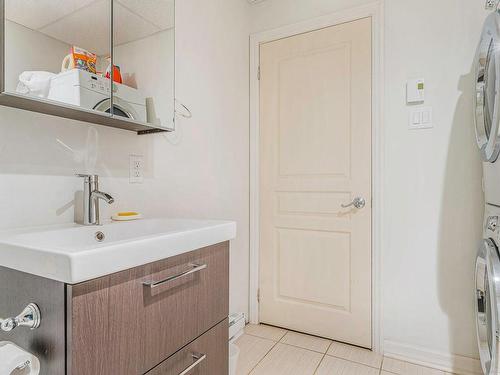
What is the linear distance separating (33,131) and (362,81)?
1762 millimetres

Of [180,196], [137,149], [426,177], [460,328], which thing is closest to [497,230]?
[426,177]

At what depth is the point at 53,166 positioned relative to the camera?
110 centimetres

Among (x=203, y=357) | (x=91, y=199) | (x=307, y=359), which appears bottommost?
(x=307, y=359)

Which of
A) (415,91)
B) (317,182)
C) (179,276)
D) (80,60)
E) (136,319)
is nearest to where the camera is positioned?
(136,319)

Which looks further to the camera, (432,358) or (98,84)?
(432,358)

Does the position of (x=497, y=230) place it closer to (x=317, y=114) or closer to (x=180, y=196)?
(x=317, y=114)

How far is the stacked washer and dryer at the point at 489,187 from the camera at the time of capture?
3.70 ft

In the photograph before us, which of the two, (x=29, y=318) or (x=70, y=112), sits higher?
(x=70, y=112)

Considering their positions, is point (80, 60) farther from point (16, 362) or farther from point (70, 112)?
point (16, 362)

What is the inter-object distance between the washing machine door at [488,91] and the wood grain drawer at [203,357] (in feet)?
4.04

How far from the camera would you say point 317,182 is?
2.09 m

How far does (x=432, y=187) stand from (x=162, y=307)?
1607 mm

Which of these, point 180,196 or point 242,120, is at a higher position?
point 242,120

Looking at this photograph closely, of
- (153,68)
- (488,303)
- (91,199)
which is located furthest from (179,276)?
(488,303)
